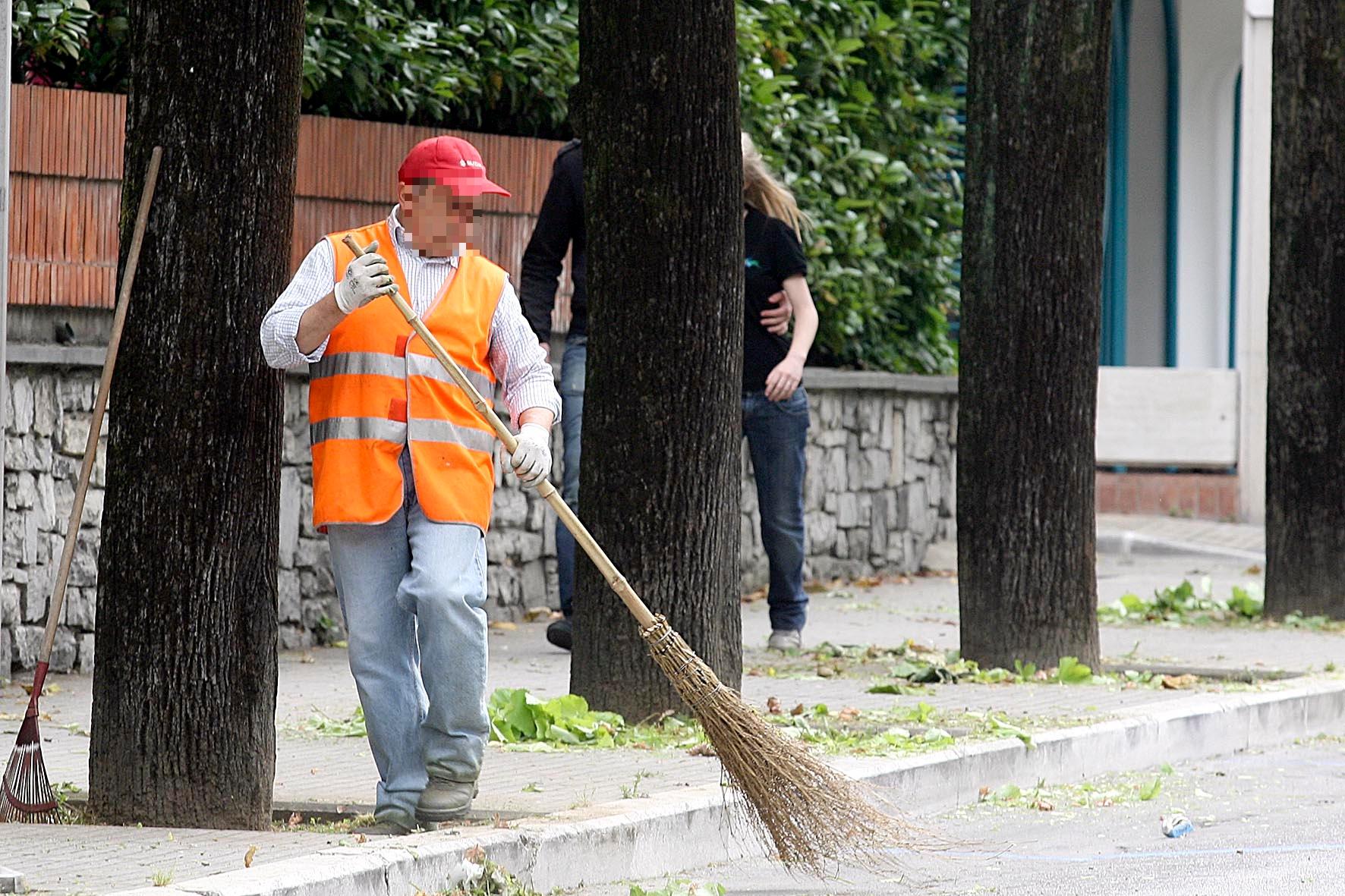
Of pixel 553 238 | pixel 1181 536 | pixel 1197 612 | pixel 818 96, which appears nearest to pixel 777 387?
pixel 553 238

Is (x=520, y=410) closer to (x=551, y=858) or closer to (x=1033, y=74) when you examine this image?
(x=551, y=858)

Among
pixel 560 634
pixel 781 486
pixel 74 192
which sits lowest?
pixel 560 634

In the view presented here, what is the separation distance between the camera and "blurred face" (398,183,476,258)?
5227 millimetres

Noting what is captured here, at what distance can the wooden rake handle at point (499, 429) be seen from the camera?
4938 millimetres

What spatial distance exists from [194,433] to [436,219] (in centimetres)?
78

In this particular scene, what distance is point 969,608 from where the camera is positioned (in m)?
8.73

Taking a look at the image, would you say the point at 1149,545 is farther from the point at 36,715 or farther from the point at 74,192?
the point at 36,715

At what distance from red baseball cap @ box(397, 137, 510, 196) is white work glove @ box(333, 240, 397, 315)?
17.3 inches

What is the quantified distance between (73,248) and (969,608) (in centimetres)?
394

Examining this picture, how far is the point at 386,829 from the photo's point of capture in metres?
5.27

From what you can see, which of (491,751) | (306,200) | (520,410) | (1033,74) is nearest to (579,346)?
(306,200)

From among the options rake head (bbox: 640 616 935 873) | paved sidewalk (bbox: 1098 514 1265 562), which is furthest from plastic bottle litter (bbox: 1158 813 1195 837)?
paved sidewalk (bbox: 1098 514 1265 562)

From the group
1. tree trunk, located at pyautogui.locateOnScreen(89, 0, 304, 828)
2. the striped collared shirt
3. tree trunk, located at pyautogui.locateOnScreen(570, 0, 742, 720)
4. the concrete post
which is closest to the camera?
the striped collared shirt

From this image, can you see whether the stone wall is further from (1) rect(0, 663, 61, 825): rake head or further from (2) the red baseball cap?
(2) the red baseball cap
